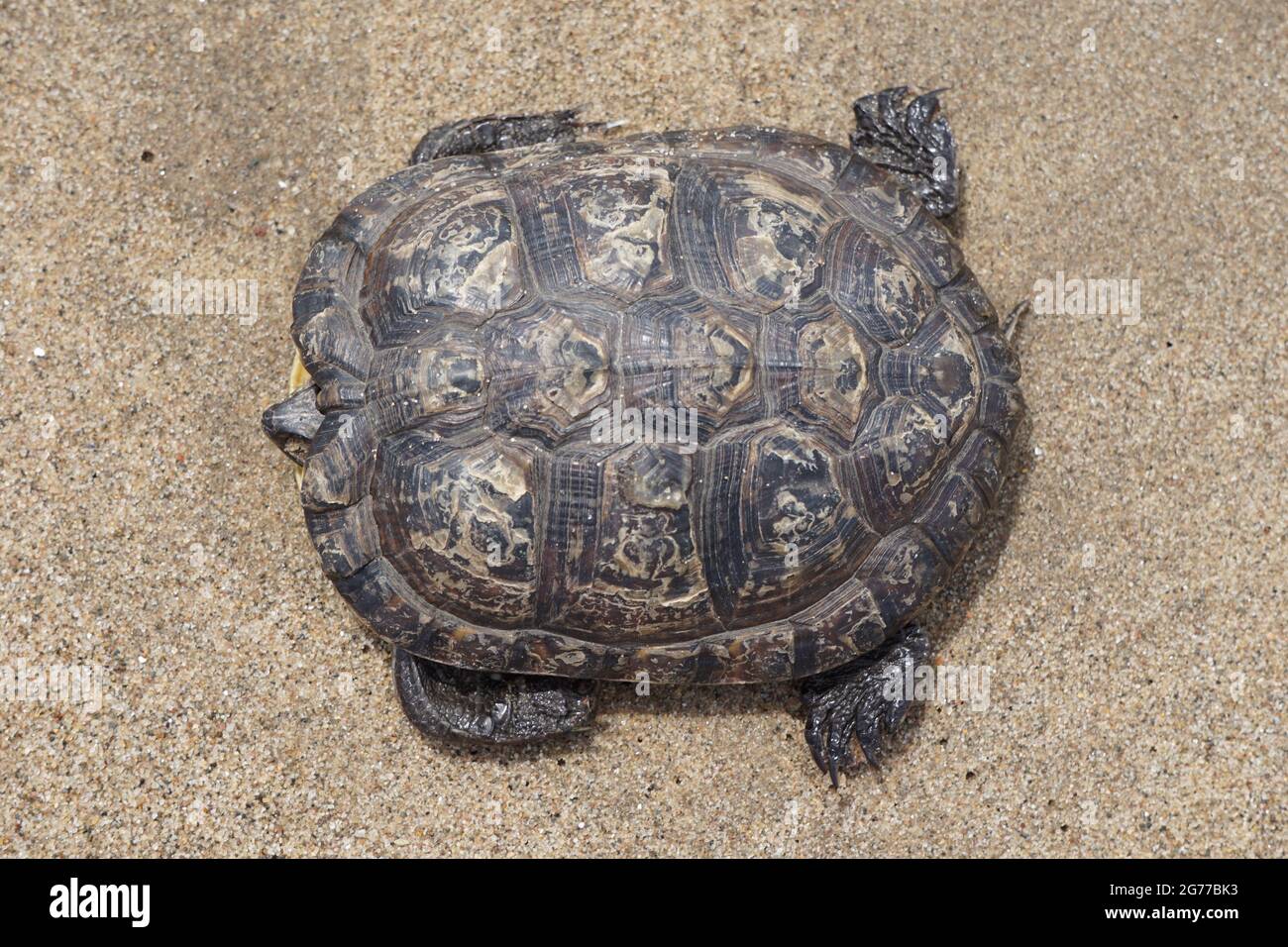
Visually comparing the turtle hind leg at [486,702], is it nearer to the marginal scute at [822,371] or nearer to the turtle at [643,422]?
the turtle at [643,422]

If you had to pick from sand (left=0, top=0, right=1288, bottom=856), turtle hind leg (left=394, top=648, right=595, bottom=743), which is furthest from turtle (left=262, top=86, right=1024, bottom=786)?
sand (left=0, top=0, right=1288, bottom=856)

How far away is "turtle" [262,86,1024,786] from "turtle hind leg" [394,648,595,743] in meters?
0.01

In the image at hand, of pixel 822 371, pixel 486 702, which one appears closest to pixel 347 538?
pixel 486 702

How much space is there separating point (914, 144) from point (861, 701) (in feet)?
9.44

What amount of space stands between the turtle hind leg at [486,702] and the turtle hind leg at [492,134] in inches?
100

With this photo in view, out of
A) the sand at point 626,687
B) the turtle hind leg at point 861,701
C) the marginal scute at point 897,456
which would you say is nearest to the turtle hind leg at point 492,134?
the sand at point 626,687

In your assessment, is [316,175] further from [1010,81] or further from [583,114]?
[1010,81]

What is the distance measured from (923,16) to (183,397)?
445 cm

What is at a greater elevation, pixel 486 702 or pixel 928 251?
pixel 928 251

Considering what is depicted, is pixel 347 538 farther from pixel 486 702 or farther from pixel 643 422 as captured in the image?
pixel 643 422

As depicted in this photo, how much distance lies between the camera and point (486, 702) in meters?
5.01

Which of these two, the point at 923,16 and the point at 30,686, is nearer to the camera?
the point at 30,686

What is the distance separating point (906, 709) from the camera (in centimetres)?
506

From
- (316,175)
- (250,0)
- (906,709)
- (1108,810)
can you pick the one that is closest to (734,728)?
(906,709)
